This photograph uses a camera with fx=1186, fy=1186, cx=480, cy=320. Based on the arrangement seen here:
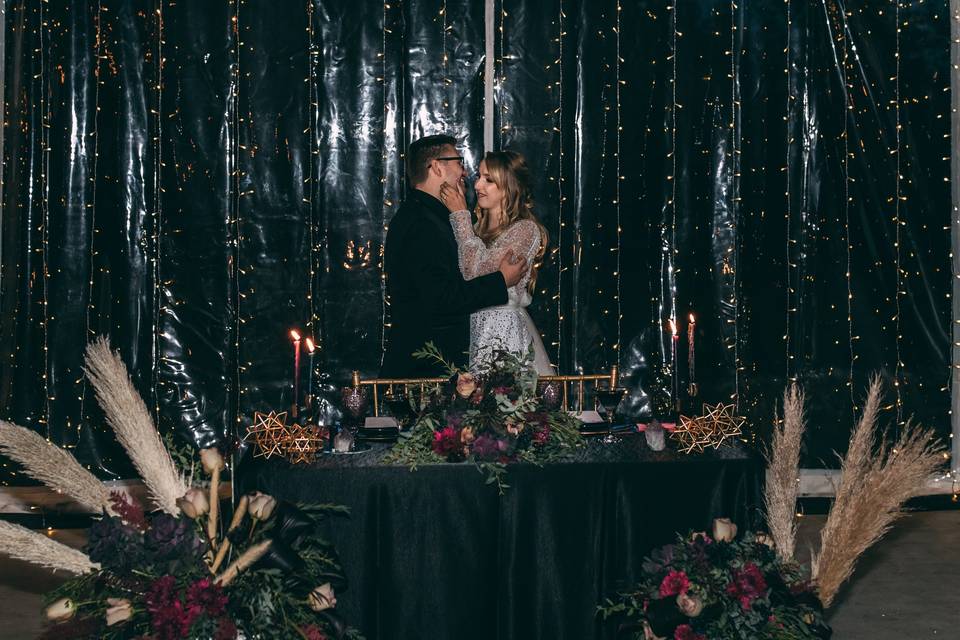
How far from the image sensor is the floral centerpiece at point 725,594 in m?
2.38

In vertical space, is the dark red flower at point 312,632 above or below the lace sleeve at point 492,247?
below

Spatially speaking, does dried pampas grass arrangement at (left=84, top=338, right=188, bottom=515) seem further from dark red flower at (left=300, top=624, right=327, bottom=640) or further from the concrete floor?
the concrete floor

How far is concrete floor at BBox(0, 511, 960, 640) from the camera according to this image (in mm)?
3641

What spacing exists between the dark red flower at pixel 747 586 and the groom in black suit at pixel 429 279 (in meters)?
1.66

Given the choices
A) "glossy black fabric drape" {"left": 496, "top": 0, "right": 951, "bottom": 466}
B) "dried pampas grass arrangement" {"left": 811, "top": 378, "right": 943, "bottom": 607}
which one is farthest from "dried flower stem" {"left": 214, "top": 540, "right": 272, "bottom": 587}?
"glossy black fabric drape" {"left": 496, "top": 0, "right": 951, "bottom": 466}

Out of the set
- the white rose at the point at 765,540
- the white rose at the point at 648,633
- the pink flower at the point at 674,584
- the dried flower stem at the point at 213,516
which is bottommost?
the white rose at the point at 648,633

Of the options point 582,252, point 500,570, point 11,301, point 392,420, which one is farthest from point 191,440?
point 500,570

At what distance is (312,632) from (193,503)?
0.31 metres

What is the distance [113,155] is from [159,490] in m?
3.84

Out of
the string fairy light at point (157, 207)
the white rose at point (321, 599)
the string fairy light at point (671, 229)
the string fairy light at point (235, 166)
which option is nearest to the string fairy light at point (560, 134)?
the string fairy light at point (671, 229)

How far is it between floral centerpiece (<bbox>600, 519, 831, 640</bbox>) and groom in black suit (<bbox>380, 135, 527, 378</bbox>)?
152 cm

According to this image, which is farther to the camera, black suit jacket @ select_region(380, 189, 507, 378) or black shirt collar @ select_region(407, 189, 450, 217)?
black shirt collar @ select_region(407, 189, 450, 217)

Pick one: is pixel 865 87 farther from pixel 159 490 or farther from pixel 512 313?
→ pixel 159 490

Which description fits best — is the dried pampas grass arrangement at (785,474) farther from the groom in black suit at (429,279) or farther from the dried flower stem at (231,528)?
the groom in black suit at (429,279)
